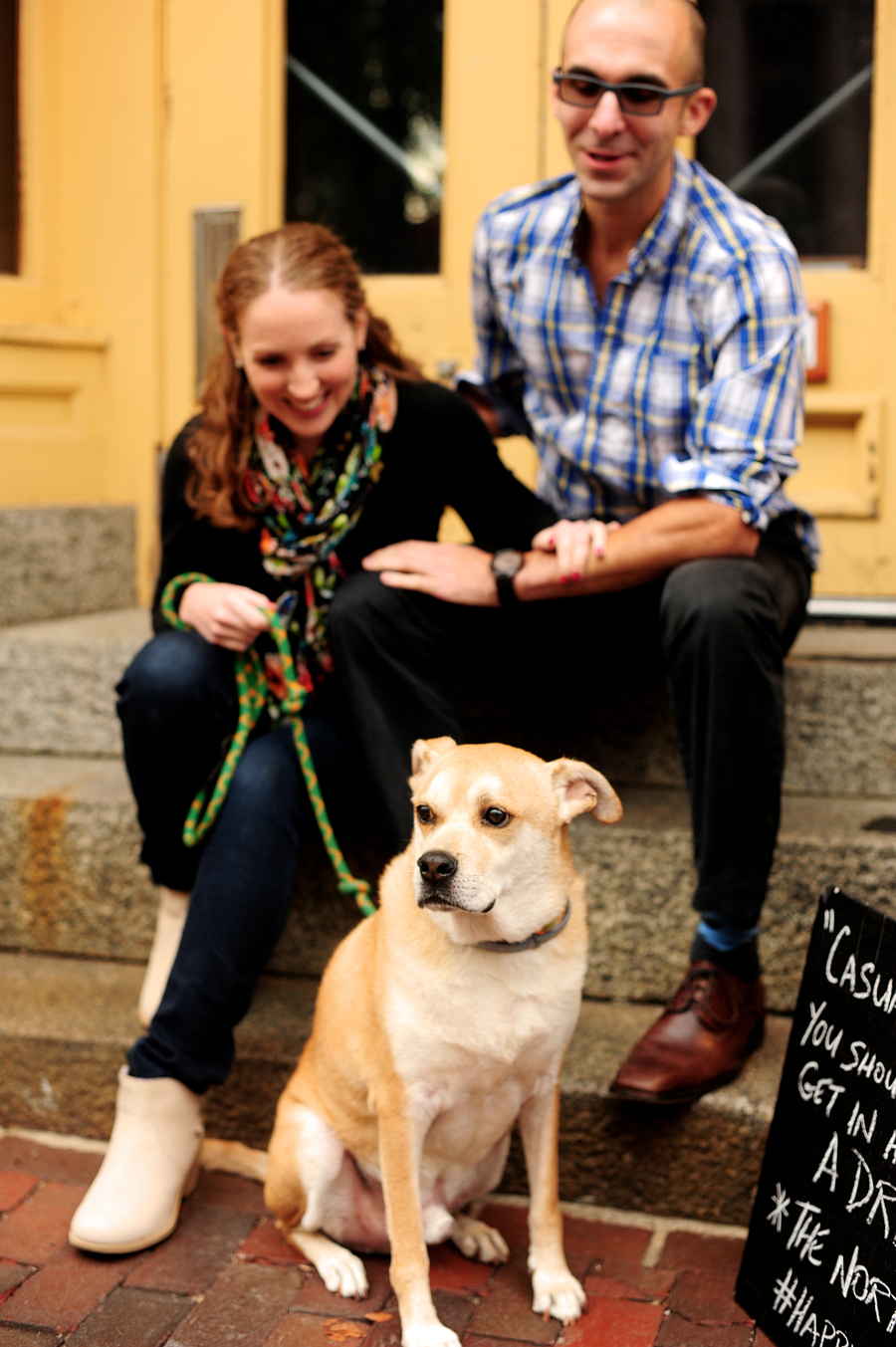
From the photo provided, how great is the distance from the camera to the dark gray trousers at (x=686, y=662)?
2115 mm

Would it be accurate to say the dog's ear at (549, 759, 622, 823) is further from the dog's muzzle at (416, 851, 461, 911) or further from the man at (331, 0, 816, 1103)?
Result: the man at (331, 0, 816, 1103)

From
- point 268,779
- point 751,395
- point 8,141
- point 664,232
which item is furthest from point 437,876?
point 8,141

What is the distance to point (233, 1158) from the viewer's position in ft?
7.41

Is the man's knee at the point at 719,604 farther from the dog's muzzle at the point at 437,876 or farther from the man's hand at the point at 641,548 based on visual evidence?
the dog's muzzle at the point at 437,876

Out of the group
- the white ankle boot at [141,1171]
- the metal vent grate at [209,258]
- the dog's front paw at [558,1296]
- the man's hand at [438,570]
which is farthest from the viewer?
the metal vent grate at [209,258]

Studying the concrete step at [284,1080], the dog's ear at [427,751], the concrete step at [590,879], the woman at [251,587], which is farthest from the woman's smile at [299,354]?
the concrete step at [284,1080]

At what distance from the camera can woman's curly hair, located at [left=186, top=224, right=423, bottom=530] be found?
2301mm

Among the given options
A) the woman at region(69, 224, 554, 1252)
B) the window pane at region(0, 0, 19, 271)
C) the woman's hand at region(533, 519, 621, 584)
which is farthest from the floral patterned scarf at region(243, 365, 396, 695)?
the window pane at region(0, 0, 19, 271)

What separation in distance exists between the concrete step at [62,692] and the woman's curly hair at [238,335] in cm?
84

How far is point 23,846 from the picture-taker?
278 centimetres

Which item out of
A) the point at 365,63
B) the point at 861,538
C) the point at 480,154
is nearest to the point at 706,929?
the point at 861,538

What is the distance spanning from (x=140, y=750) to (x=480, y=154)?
6.60ft

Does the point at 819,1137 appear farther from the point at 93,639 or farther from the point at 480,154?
the point at 480,154

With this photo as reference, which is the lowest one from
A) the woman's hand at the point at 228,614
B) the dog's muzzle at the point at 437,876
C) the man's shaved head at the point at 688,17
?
the dog's muzzle at the point at 437,876
